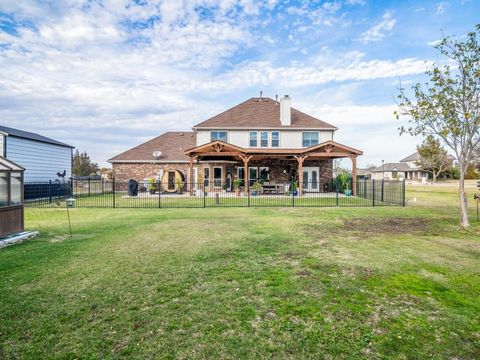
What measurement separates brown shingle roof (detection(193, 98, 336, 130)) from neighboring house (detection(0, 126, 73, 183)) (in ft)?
39.7

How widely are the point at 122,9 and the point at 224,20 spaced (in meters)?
4.82

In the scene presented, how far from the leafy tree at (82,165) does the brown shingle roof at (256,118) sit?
31530mm

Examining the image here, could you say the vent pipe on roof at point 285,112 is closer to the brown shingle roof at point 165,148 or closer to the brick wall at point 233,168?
the brick wall at point 233,168

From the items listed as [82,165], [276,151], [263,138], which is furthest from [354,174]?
[82,165]

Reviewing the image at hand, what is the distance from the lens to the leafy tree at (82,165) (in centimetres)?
4695

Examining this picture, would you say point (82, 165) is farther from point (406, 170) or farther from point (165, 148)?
point (406, 170)

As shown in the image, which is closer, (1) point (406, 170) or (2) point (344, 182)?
(2) point (344, 182)

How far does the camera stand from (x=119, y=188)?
92.4 ft

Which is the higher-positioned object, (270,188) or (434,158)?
(434,158)

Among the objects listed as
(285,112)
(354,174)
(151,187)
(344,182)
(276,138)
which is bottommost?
(151,187)

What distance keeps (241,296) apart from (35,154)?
932 inches

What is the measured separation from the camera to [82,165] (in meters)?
47.9

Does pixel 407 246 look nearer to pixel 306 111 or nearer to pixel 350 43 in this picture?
pixel 350 43

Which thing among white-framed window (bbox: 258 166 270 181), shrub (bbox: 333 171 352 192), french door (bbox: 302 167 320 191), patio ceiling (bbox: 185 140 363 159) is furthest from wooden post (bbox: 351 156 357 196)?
white-framed window (bbox: 258 166 270 181)
